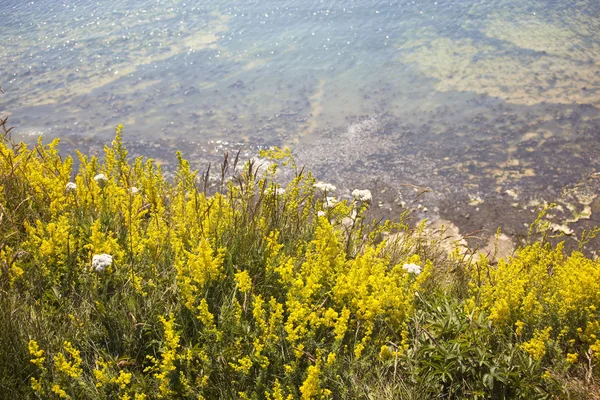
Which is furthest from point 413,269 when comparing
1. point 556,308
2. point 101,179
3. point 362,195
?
point 101,179

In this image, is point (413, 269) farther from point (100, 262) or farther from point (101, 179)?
point (101, 179)

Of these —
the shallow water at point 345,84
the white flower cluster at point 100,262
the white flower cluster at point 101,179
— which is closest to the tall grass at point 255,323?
the white flower cluster at point 100,262

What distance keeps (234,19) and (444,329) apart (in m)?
10.5

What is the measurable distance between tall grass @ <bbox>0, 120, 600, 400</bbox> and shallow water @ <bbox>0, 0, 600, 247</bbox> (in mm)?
3341

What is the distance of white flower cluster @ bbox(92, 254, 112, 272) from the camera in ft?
9.54

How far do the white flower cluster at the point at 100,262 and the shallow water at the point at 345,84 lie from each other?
14.3 feet

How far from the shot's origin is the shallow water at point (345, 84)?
7.11 meters

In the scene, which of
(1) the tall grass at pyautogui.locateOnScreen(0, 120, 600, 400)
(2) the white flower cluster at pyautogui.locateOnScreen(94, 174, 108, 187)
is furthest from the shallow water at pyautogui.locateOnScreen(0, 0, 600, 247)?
(1) the tall grass at pyautogui.locateOnScreen(0, 120, 600, 400)

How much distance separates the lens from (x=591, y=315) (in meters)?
3.12

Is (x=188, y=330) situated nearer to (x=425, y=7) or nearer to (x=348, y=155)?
(x=348, y=155)

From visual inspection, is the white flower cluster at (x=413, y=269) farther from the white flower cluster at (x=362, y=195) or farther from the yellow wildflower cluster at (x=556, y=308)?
the white flower cluster at (x=362, y=195)

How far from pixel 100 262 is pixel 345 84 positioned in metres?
6.79

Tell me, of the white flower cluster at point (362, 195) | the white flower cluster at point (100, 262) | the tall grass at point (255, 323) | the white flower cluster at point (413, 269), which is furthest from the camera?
the white flower cluster at point (362, 195)

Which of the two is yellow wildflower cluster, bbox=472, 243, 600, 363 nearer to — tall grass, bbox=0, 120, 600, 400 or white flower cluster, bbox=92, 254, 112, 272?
tall grass, bbox=0, 120, 600, 400
